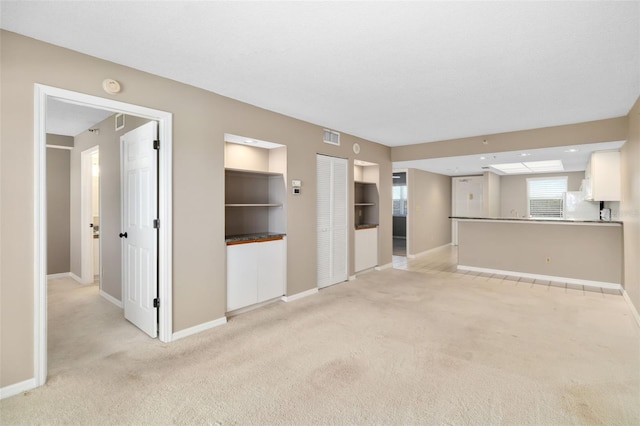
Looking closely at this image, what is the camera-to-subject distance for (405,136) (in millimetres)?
5633

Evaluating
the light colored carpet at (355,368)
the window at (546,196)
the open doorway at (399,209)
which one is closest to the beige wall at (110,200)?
the light colored carpet at (355,368)

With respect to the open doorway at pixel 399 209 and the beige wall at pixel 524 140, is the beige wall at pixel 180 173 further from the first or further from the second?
the open doorway at pixel 399 209

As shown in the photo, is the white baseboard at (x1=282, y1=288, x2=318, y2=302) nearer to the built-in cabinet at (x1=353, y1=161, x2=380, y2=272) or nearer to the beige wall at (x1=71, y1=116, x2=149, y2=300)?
the built-in cabinet at (x1=353, y1=161, x2=380, y2=272)

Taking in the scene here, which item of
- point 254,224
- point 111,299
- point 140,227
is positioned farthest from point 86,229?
point 254,224

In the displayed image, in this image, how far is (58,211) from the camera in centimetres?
560

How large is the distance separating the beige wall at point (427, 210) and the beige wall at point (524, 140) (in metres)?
1.68

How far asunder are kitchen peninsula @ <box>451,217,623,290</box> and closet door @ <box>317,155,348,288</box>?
2744 mm

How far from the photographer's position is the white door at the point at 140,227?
3.14m

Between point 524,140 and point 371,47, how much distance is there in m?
3.92

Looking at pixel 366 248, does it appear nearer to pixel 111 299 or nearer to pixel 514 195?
pixel 111 299

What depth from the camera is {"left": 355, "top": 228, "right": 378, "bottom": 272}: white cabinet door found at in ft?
19.2

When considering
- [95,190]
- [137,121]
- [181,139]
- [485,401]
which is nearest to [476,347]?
[485,401]

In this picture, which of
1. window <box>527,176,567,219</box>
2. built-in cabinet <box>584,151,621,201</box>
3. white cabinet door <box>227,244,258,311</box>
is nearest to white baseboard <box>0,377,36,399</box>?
white cabinet door <box>227,244,258,311</box>

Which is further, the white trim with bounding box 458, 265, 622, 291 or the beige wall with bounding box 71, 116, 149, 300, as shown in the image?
the white trim with bounding box 458, 265, 622, 291
